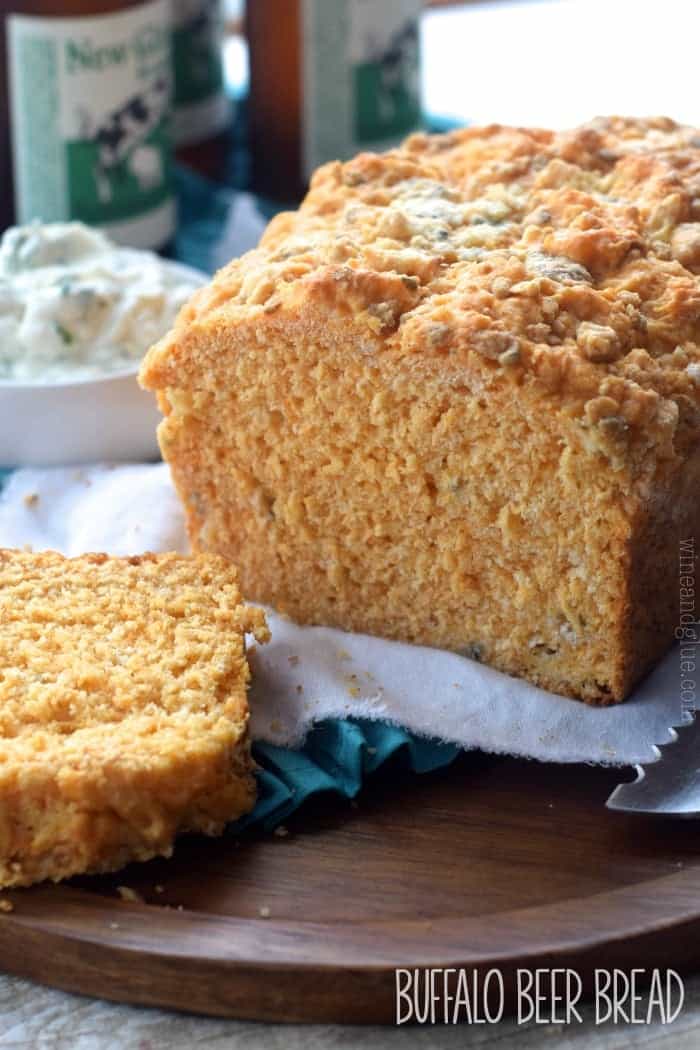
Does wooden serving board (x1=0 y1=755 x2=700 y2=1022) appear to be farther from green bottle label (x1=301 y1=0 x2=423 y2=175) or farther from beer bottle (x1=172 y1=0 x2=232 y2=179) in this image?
beer bottle (x1=172 y1=0 x2=232 y2=179)

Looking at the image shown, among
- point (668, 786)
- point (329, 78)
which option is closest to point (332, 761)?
point (668, 786)

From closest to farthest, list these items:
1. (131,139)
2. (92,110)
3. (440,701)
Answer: (440,701) < (92,110) < (131,139)

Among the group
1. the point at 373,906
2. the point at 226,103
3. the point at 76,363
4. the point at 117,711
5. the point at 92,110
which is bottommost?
the point at 373,906

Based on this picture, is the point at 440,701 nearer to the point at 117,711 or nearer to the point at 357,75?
the point at 117,711

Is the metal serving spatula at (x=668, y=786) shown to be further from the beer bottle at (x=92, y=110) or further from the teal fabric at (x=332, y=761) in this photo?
the beer bottle at (x=92, y=110)

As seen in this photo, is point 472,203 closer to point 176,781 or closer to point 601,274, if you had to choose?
point 601,274

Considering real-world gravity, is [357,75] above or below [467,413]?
above

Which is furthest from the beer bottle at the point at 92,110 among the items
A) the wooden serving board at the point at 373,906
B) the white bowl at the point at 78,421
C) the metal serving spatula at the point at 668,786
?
the metal serving spatula at the point at 668,786
